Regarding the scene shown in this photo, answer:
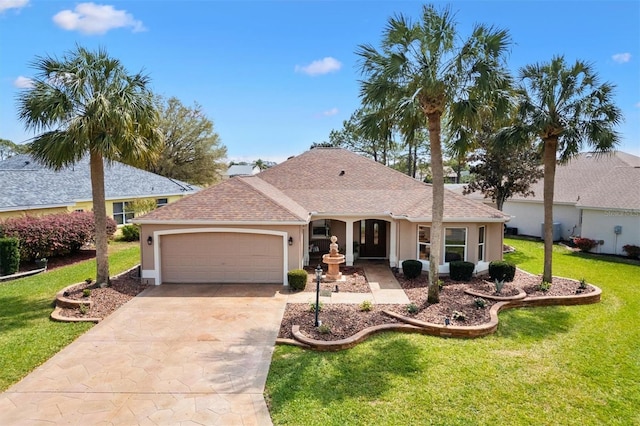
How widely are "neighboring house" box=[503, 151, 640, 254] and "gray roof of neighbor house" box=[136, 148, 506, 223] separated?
27.9 feet

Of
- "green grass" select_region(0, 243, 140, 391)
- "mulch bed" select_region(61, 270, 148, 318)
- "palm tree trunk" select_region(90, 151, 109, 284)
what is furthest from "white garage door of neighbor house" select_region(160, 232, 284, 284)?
"green grass" select_region(0, 243, 140, 391)

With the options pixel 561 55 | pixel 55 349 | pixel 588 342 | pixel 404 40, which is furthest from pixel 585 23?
pixel 55 349

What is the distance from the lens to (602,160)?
27000 millimetres

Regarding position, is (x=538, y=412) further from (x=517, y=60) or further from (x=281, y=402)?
(x=517, y=60)

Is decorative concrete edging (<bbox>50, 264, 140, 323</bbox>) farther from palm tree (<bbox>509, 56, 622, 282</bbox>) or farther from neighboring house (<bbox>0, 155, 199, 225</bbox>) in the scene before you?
palm tree (<bbox>509, 56, 622, 282</bbox>)

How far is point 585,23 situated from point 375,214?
36.2 ft

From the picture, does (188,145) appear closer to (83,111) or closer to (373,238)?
(373,238)

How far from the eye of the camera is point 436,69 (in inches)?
402

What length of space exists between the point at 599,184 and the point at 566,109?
1482 cm

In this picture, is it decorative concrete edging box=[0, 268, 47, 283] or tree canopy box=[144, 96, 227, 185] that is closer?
decorative concrete edging box=[0, 268, 47, 283]

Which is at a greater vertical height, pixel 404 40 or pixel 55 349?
pixel 404 40

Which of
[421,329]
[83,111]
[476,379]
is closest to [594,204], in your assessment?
[421,329]

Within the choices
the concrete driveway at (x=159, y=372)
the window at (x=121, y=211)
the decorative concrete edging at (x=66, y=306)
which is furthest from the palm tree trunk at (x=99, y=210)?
the window at (x=121, y=211)

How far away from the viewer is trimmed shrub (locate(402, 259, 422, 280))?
14.6 meters
